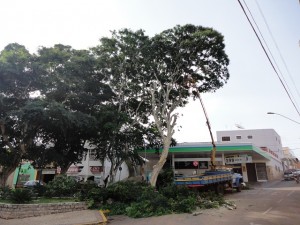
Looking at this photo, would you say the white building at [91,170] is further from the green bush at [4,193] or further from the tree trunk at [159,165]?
the green bush at [4,193]

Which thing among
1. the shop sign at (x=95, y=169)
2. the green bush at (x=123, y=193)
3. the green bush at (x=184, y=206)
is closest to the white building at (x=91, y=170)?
the shop sign at (x=95, y=169)

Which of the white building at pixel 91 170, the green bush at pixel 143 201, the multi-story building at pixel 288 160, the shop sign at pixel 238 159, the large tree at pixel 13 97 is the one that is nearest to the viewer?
the green bush at pixel 143 201

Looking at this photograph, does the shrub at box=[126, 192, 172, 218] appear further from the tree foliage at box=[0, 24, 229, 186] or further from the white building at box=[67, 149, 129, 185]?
the white building at box=[67, 149, 129, 185]

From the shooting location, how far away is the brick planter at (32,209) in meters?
11.8

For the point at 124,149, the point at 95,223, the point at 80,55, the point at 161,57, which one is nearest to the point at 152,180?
the point at 124,149

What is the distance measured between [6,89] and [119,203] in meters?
12.1

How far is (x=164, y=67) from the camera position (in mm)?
22312

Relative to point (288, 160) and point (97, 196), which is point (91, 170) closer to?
A: point (97, 196)

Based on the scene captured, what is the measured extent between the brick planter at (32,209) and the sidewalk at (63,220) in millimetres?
443

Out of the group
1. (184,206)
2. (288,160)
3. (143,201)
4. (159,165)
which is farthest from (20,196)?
(288,160)

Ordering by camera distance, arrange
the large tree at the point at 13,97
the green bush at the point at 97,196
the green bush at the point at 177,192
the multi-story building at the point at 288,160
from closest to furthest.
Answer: the green bush at the point at 97,196 < the green bush at the point at 177,192 < the large tree at the point at 13,97 < the multi-story building at the point at 288,160

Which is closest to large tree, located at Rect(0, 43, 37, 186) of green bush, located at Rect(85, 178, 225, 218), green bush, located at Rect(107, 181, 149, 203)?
green bush, located at Rect(85, 178, 225, 218)

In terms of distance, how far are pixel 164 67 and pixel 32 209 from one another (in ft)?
50.5

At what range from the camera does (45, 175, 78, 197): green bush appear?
15.9 m
